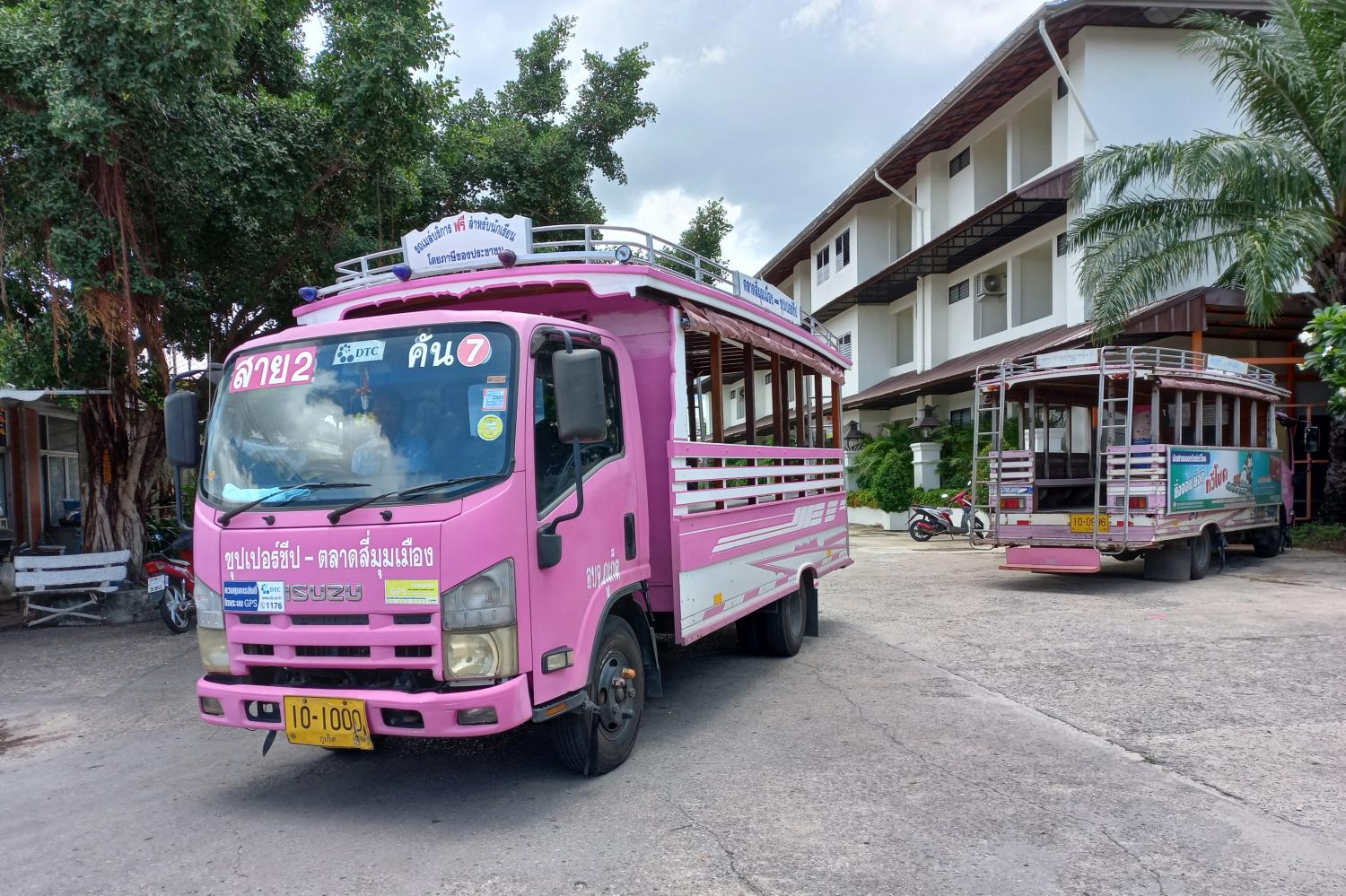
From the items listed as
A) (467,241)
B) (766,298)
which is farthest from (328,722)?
(766,298)

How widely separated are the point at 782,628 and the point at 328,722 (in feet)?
14.5

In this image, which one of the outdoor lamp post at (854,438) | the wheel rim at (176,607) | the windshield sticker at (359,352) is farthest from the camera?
the outdoor lamp post at (854,438)

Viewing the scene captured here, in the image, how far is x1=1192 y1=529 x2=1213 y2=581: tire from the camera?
12.0 m

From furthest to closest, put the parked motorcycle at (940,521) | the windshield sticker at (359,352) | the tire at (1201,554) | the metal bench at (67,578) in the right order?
the parked motorcycle at (940,521), the tire at (1201,554), the metal bench at (67,578), the windshield sticker at (359,352)

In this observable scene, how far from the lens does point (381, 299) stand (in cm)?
534

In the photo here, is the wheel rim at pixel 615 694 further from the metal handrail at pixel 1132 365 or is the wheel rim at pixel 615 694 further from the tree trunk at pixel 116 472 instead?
the tree trunk at pixel 116 472

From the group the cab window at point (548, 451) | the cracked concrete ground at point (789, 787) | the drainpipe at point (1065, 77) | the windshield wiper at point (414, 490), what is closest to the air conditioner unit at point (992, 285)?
the drainpipe at point (1065, 77)

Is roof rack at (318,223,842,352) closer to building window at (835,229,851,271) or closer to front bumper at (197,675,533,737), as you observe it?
front bumper at (197,675,533,737)

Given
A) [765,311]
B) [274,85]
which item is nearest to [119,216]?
[274,85]

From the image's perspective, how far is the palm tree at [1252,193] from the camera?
12992 millimetres

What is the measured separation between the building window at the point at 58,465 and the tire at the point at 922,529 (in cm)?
1533

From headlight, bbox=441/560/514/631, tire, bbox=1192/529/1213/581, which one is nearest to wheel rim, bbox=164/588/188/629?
headlight, bbox=441/560/514/631

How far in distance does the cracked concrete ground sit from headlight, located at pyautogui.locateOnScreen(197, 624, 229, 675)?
0.75 metres

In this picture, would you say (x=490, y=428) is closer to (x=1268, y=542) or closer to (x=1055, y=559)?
(x=1055, y=559)
